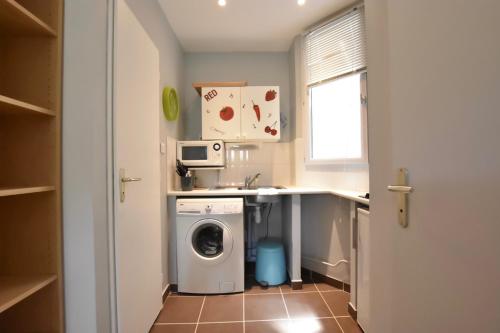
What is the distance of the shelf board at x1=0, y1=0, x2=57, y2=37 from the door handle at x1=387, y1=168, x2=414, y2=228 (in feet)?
4.90

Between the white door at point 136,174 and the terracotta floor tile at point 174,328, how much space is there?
0.21 ft

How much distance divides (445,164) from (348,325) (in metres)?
1.54

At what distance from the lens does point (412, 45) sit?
64cm

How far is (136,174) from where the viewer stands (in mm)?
1308

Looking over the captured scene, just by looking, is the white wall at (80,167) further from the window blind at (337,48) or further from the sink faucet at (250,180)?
the window blind at (337,48)

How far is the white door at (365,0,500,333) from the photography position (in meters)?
0.44

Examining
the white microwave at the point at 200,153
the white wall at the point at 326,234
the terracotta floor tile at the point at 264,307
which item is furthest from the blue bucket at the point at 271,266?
the white microwave at the point at 200,153

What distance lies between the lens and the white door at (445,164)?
440mm

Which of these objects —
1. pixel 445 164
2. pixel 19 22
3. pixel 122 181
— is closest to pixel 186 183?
pixel 122 181

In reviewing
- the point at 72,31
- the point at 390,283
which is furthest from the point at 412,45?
the point at 72,31

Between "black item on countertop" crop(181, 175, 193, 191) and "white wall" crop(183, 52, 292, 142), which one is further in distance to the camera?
"white wall" crop(183, 52, 292, 142)

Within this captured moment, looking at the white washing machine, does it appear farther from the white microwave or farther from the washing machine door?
the white microwave

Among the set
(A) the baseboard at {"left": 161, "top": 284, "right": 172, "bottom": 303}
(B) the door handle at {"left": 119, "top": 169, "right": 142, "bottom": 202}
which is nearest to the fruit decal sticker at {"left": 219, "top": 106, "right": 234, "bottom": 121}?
(B) the door handle at {"left": 119, "top": 169, "right": 142, "bottom": 202}

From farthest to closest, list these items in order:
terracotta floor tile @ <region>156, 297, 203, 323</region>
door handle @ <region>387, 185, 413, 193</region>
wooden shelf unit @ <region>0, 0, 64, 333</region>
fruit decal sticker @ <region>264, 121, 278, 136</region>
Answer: fruit decal sticker @ <region>264, 121, 278, 136</region>, terracotta floor tile @ <region>156, 297, 203, 323</region>, wooden shelf unit @ <region>0, 0, 64, 333</region>, door handle @ <region>387, 185, 413, 193</region>
